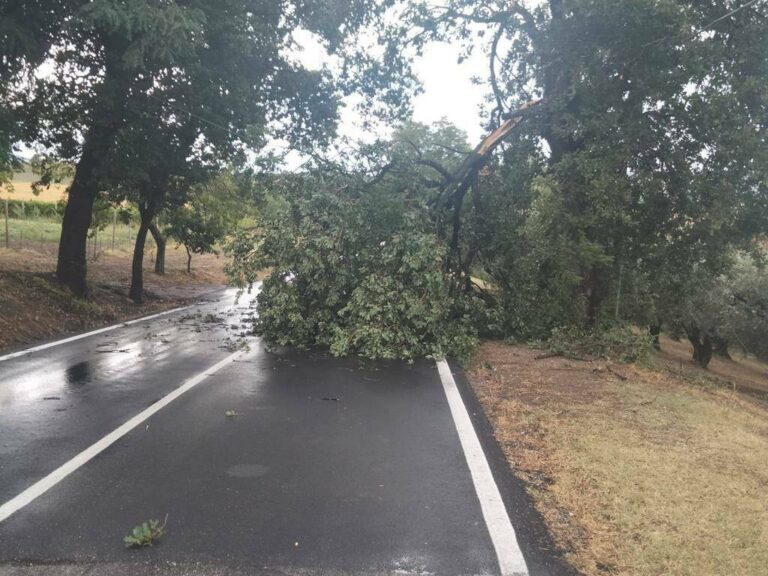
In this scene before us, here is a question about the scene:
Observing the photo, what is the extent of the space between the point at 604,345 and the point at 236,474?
27.5 feet

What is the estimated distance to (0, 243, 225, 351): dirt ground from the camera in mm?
11391

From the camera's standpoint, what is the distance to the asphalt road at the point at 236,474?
360 centimetres

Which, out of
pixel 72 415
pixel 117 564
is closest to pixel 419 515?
pixel 117 564

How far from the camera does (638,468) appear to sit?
5.16m

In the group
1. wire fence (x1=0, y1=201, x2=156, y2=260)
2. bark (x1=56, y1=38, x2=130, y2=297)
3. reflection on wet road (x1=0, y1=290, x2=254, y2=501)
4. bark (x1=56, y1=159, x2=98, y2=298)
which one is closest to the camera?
reflection on wet road (x1=0, y1=290, x2=254, y2=501)

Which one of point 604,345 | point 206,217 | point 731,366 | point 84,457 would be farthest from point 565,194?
point 731,366

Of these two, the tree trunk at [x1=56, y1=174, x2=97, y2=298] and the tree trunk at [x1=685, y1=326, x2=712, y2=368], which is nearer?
the tree trunk at [x1=56, y1=174, x2=97, y2=298]

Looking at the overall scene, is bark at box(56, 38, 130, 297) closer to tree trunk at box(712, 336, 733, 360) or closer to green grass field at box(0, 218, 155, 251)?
green grass field at box(0, 218, 155, 251)

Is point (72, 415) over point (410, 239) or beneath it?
beneath

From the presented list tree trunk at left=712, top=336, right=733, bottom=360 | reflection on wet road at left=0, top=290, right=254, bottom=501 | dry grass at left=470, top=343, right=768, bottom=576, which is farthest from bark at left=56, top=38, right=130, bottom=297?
tree trunk at left=712, top=336, right=733, bottom=360

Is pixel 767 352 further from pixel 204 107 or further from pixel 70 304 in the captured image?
pixel 70 304

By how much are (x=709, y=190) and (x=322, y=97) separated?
9.98 m

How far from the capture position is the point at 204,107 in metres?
13.6

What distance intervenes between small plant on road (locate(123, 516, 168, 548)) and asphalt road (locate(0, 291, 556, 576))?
5 cm
